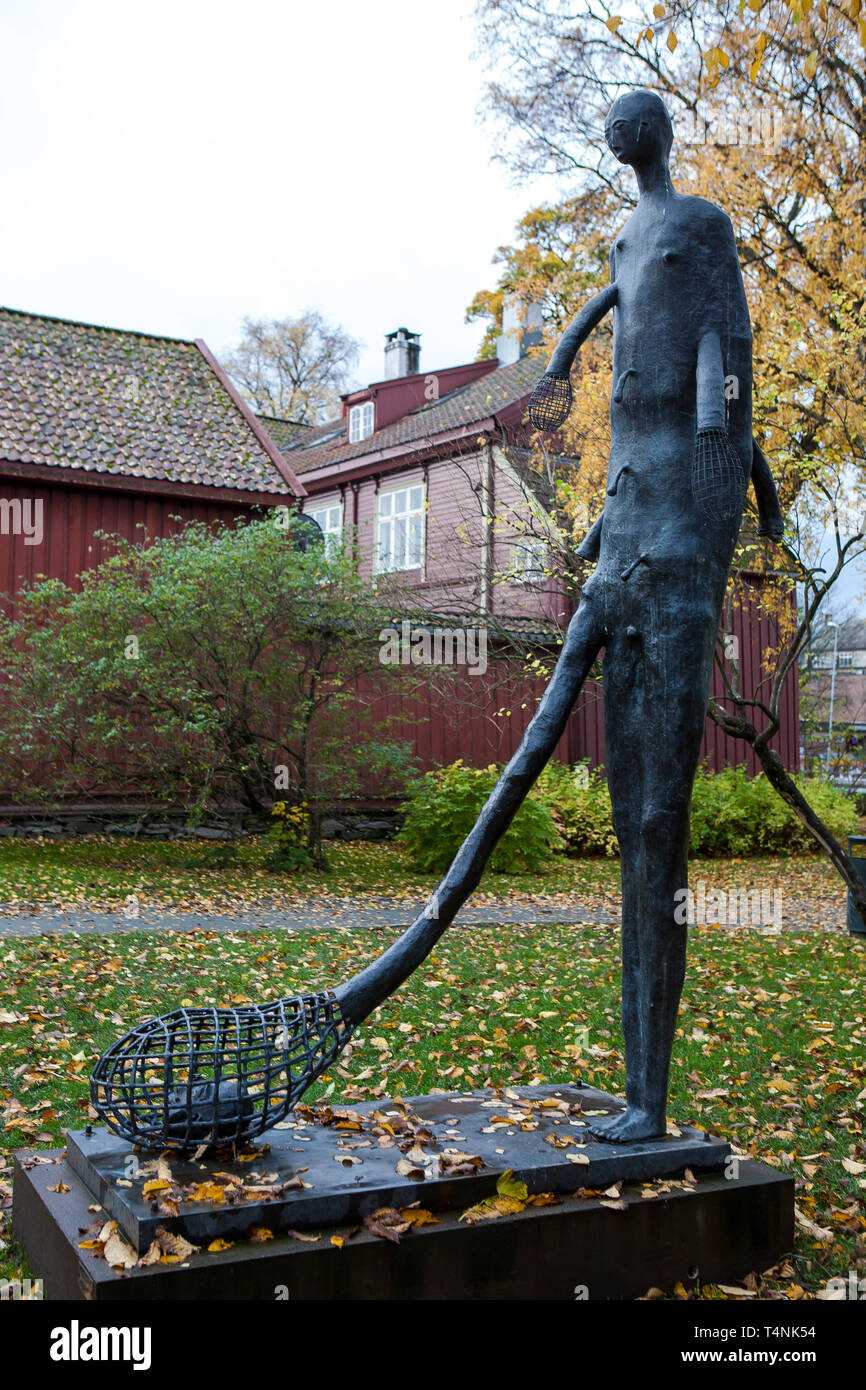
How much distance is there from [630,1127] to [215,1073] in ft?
4.66

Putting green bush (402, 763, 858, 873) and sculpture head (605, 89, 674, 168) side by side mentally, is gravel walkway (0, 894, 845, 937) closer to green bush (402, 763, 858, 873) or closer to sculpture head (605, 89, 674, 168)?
green bush (402, 763, 858, 873)

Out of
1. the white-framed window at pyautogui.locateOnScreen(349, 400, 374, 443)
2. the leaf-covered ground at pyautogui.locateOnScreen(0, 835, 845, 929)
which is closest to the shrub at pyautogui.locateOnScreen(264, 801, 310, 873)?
the leaf-covered ground at pyautogui.locateOnScreen(0, 835, 845, 929)

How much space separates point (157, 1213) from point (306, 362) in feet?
139

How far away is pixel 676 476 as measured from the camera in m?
3.89

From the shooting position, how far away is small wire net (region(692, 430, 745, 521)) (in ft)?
12.2

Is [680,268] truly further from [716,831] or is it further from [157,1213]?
[716,831]

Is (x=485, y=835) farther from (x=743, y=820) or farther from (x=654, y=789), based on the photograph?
(x=743, y=820)

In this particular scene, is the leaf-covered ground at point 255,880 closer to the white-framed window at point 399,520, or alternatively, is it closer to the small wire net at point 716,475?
the small wire net at point 716,475

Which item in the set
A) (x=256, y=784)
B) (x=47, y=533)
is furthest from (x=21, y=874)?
(x=47, y=533)

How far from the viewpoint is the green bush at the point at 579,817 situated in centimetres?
1504

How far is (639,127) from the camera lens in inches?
158

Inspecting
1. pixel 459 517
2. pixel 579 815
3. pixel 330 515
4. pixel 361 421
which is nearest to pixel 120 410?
pixel 459 517

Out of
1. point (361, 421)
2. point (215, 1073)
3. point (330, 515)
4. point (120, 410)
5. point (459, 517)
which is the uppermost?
point (361, 421)

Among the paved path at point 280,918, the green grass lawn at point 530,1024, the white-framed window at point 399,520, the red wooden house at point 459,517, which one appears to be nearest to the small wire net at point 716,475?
the green grass lawn at point 530,1024
